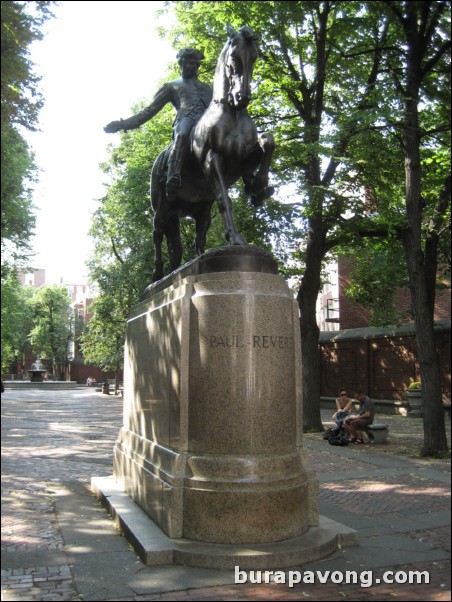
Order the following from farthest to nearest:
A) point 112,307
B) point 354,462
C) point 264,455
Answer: point 112,307 → point 354,462 → point 264,455

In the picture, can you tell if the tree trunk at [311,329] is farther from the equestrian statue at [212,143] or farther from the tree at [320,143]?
the equestrian statue at [212,143]

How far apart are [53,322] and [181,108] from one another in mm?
64560

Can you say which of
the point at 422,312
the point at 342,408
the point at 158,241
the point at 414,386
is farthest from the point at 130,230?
the point at 158,241

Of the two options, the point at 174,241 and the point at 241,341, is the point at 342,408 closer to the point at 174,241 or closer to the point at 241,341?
the point at 174,241

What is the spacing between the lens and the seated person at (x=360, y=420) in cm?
1512

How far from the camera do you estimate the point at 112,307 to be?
126 feet

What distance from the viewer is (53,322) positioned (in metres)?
69.1

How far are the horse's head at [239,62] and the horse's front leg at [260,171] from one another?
2.01 ft

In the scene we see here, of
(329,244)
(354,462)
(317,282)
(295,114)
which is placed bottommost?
(354,462)

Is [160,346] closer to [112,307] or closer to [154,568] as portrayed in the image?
[154,568]

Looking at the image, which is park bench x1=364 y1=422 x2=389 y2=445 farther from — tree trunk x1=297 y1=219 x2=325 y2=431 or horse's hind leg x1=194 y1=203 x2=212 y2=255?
horse's hind leg x1=194 y1=203 x2=212 y2=255

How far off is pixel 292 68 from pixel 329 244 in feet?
18.7

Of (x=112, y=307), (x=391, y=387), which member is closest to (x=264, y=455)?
(x=391, y=387)

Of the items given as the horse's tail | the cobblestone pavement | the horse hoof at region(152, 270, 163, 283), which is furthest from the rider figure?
the cobblestone pavement
